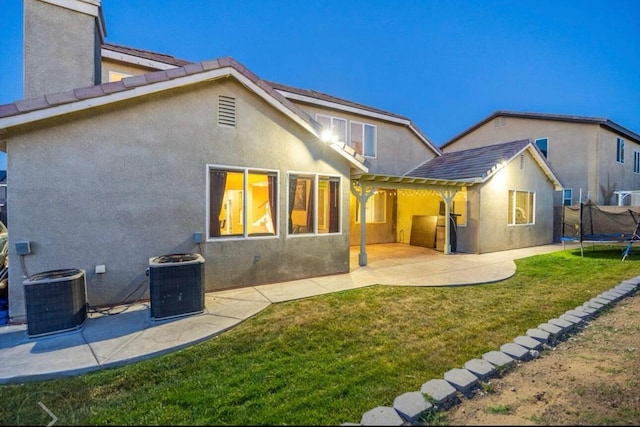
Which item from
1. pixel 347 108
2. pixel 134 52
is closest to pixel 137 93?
pixel 134 52

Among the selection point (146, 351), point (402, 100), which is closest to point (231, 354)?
point (146, 351)

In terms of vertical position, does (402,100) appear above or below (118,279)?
above

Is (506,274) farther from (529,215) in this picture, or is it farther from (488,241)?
(529,215)

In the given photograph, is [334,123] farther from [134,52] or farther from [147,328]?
[147,328]

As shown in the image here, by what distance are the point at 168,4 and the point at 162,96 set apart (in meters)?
98.2

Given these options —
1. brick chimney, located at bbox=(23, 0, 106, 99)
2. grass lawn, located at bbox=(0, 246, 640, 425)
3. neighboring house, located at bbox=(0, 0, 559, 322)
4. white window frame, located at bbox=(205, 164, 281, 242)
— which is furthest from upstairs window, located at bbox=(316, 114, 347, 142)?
grass lawn, located at bbox=(0, 246, 640, 425)

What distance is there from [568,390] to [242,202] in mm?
5839

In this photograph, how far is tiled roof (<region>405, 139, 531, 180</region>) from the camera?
470 inches

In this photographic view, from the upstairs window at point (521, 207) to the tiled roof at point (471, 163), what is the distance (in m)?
1.66

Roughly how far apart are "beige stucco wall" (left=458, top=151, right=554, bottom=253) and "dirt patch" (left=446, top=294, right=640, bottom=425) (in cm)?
770

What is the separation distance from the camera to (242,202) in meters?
6.75

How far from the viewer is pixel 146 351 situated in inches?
154

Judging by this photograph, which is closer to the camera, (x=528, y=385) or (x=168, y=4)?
(x=528, y=385)

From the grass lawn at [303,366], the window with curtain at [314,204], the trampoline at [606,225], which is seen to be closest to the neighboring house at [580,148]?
the trampoline at [606,225]
